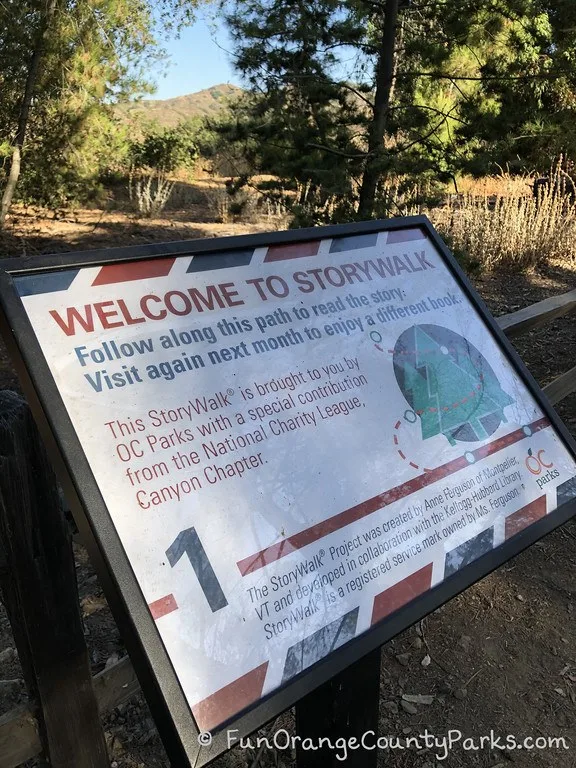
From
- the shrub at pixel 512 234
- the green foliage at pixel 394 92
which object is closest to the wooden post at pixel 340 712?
the green foliage at pixel 394 92

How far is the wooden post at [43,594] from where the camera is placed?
113cm

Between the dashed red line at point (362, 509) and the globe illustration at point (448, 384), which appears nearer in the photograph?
the dashed red line at point (362, 509)

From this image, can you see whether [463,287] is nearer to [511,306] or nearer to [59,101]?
[511,306]

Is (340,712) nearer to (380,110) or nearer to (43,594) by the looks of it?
(43,594)

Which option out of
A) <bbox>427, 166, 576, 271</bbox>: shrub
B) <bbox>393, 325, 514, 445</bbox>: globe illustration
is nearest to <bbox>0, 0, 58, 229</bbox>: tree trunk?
<bbox>427, 166, 576, 271</bbox>: shrub

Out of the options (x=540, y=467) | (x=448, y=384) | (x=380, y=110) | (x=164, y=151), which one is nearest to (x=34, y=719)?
(x=448, y=384)

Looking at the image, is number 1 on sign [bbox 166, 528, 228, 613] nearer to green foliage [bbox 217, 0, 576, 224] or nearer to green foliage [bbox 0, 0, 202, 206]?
green foliage [bbox 217, 0, 576, 224]

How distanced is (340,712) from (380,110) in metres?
5.81

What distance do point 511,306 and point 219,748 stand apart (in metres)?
5.90

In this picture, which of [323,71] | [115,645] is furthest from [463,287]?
[323,71]

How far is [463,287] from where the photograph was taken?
1.77 m

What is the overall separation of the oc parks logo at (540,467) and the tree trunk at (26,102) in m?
7.58

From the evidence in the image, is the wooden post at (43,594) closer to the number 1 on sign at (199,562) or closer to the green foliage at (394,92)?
the number 1 on sign at (199,562)

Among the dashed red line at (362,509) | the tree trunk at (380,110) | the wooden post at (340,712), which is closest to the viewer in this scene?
the dashed red line at (362,509)
